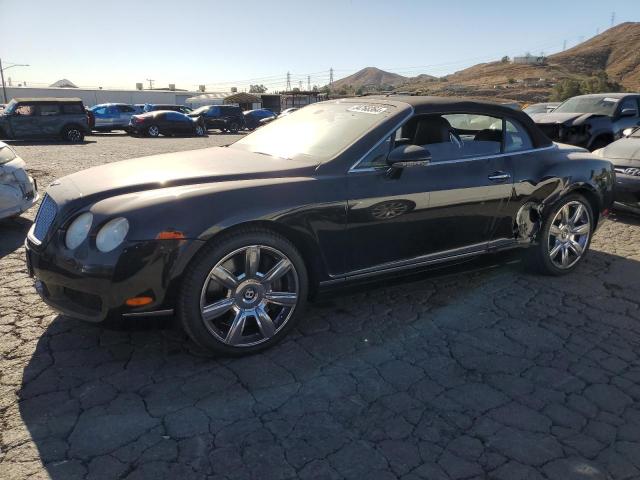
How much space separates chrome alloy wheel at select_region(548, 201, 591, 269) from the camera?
14.7ft

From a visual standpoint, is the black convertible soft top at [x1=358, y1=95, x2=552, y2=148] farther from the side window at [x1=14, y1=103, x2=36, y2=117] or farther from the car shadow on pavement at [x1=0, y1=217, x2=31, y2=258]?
the side window at [x1=14, y1=103, x2=36, y2=117]

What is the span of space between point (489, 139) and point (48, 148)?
51.9ft

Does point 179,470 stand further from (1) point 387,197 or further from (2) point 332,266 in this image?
(1) point 387,197

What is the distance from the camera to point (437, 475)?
2.16 meters

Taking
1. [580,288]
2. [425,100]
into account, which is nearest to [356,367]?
[425,100]

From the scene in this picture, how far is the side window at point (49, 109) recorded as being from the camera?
18.2m

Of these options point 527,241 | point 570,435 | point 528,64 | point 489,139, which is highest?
point 528,64

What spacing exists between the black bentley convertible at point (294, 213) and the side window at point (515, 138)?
1 cm

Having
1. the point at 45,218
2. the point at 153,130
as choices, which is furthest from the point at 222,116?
the point at 45,218

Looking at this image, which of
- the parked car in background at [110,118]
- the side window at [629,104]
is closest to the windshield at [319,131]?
the side window at [629,104]

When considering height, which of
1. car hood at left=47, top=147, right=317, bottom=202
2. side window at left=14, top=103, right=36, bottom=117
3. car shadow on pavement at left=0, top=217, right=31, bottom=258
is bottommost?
car shadow on pavement at left=0, top=217, right=31, bottom=258

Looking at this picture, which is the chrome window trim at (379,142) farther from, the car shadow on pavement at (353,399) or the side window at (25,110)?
the side window at (25,110)

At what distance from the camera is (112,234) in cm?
269

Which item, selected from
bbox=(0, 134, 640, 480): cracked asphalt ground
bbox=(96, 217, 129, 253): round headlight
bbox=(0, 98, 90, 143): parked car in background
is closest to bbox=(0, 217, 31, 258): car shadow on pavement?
bbox=(0, 134, 640, 480): cracked asphalt ground
